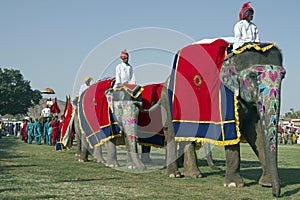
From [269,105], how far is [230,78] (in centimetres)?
115

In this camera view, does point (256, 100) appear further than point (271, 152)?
Yes

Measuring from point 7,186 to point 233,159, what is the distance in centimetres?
399

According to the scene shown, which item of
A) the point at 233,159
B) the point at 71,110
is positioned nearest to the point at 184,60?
the point at 233,159

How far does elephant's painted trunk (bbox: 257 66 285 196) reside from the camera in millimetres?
7402

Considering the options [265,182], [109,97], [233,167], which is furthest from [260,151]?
[109,97]

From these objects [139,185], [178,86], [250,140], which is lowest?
[139,185]

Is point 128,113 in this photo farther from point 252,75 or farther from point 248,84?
point 252,75

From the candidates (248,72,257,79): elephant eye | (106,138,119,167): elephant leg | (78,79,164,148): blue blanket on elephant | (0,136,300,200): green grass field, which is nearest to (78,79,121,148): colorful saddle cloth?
(78,79,164,148): blue blanket on elephant

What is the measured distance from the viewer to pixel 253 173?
36.1 ft

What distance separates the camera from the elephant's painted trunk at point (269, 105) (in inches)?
291

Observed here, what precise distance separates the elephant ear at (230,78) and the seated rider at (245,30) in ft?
1.35

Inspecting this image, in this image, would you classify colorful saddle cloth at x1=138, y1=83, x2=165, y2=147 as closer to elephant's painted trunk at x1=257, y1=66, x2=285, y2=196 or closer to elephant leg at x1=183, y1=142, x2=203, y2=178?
elephant leg at x1=183, y1=142, x2=203, y2=178

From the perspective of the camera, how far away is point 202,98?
30.0ft

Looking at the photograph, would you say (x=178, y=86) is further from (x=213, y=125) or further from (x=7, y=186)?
(x=7, y=186)
